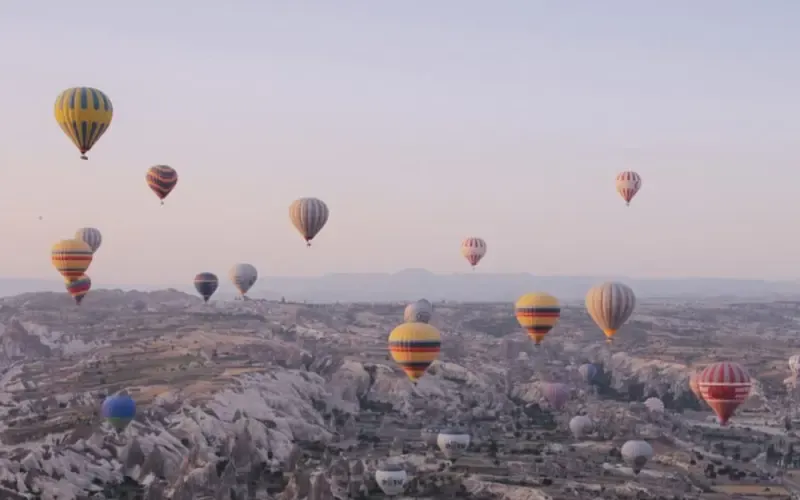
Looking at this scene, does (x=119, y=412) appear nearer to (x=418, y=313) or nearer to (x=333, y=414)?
(x=333, y=414)

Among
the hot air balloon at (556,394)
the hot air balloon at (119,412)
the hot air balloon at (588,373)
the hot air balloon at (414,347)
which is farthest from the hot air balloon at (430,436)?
the hot air balloon at (588,373)

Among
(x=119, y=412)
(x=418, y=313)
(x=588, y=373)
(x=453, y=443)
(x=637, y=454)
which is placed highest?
(x=418, y=313)

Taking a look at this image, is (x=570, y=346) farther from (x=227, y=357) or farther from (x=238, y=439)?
(x=238, y=439)

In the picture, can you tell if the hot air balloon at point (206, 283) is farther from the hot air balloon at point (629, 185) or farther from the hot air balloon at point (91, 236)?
the hot air balloon at point (629, 185)

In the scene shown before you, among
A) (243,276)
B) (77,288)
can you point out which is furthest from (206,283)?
(77,288)

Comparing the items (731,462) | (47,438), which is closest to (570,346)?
(731,462)

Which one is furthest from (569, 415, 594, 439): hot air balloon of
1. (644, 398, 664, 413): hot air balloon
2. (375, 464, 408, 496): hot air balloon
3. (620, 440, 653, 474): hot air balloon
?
(375, 464, 408, 496): hot air balloon

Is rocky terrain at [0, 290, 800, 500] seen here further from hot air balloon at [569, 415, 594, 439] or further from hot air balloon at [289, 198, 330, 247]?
hot air balloon at [289, 198, 330, 247]
